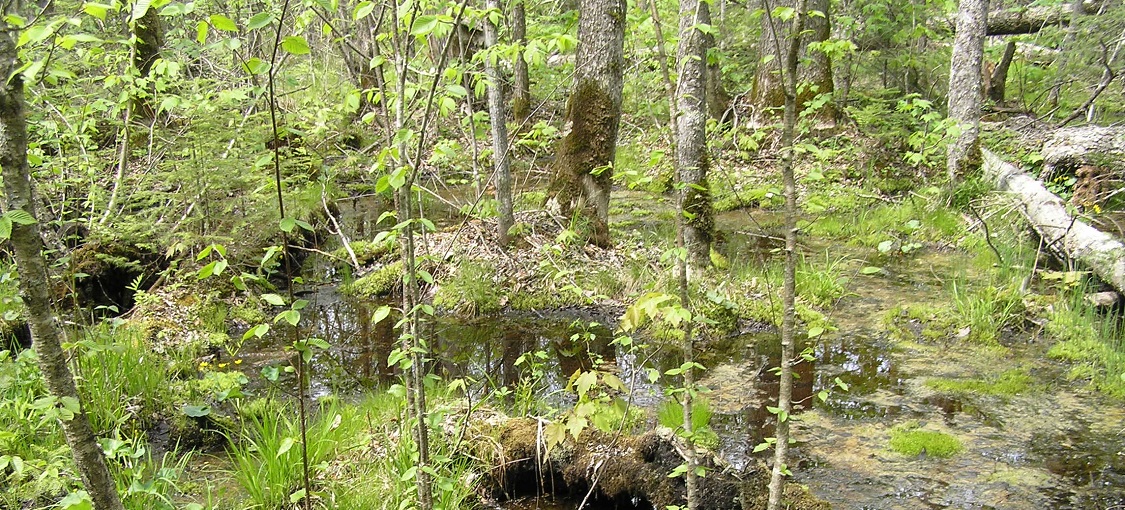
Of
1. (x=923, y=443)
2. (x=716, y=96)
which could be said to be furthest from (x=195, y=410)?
(x=716, y=96)

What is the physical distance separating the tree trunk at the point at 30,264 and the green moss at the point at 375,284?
16.9ft

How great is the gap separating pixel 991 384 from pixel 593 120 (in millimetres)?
4287

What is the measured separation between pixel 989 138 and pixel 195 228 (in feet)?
34.1

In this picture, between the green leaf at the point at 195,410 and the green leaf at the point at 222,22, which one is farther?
the green leaf at the point at 195,410

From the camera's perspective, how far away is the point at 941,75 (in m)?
13.1

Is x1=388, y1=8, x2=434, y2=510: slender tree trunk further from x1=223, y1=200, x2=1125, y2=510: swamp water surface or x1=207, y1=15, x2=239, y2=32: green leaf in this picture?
x1=207, y1=15, x2=239, y2=32: green leaf

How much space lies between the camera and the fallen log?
5215mm

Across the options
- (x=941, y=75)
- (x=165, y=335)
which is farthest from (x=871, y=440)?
(x=941, y=75)

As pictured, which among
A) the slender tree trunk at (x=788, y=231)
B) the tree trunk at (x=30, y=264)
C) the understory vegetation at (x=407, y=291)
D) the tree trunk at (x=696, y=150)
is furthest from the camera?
the tree trunk at (x=696, y=150)

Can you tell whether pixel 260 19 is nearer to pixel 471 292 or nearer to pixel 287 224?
pixel 287 224

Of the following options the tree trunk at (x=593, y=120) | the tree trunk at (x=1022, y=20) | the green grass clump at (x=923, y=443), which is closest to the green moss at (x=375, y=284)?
the tree trunk at (x=593, y=120)

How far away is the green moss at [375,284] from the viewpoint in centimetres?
714

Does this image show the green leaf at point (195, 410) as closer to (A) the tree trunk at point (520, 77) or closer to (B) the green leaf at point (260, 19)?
(B) the green leaf at point (260, 19)

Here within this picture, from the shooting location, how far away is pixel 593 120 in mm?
Answer: 7090
